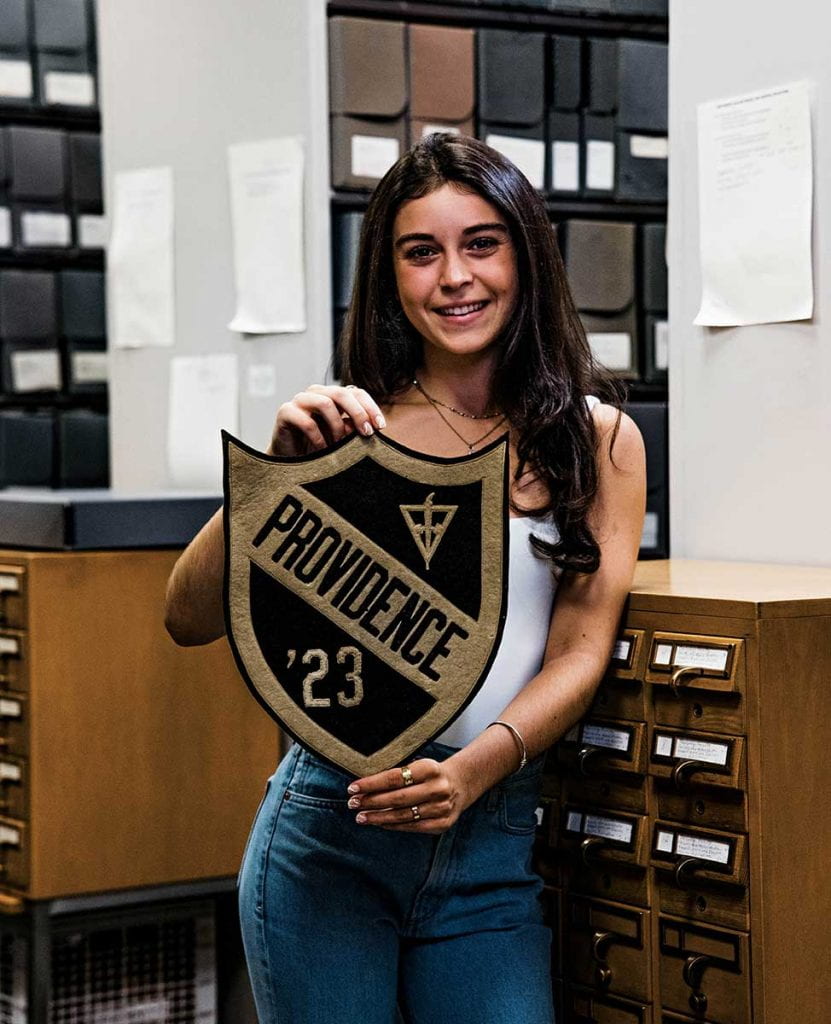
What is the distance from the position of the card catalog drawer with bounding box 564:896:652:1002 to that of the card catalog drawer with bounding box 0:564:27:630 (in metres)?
1.18

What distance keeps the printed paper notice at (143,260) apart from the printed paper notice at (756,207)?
1764mm

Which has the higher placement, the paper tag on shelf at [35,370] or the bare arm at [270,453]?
the paper tag on shelf at [35,370]

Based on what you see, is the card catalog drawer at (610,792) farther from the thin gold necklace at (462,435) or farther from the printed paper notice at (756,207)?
the printed paper notice at (756,207)

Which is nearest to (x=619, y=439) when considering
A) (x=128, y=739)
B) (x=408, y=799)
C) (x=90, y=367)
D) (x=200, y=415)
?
(x=408, y=799)

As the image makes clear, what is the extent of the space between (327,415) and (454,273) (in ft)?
0.74

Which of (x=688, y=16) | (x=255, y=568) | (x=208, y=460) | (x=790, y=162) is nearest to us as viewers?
(x=255, y=568)

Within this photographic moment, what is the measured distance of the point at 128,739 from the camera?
282 cm

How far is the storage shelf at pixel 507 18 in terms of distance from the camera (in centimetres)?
349

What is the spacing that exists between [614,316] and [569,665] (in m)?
2.29

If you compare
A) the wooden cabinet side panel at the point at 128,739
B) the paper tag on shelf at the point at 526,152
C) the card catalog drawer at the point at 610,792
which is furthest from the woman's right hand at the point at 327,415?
the paper tag on shelf at the point at 526,152

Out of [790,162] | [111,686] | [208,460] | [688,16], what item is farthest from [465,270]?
[208,460]

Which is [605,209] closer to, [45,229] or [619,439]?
[45,229]

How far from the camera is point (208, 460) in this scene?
3748 mm

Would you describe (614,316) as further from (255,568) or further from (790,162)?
(255,568)
